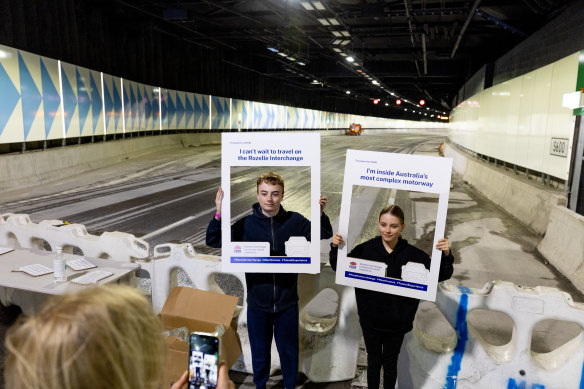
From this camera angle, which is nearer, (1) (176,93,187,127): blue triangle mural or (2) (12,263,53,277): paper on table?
(2) (12,263,53,277): paper on table

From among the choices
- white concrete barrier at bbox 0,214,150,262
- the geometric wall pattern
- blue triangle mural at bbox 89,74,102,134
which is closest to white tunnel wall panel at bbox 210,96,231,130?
the geometric wall pattern

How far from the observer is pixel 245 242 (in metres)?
3.71

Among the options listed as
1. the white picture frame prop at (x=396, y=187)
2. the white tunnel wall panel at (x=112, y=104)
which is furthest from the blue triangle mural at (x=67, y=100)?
the white picture frame prop at (x=396, y=187)

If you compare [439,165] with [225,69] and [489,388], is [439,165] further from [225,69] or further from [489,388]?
[225,69]

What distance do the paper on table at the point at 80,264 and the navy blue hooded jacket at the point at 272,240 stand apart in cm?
177

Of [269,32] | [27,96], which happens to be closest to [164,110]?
[269,32]

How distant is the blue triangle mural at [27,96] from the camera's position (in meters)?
15.2

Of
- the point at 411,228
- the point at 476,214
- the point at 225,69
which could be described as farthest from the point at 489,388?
the point at 225,69

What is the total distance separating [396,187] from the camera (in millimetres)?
3473

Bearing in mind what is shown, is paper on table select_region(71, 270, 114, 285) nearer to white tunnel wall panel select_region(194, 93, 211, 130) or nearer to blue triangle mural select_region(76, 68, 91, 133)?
blue triangle mural select_region(76, 68, 91, 133)

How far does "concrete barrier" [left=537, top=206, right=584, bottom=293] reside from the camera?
694 centimetres

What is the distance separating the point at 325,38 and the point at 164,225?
18.4 metres

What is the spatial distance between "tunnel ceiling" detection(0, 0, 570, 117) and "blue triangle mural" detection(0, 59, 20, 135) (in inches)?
79.2

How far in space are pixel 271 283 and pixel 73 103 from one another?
1772 centimetres
